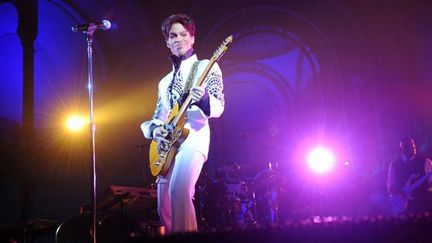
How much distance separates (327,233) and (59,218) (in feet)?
24.9

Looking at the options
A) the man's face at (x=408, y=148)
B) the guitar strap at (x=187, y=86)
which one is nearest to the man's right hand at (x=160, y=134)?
the guitar strap at (x=187, y=86)

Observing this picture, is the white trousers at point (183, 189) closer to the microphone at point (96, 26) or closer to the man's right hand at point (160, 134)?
the man's right hand at point (160, 134)

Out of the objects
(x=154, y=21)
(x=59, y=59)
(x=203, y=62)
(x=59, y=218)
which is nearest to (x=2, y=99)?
(x=59, y=59)

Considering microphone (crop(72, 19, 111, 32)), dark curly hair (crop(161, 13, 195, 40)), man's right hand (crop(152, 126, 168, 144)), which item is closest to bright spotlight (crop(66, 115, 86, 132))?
microphone (crop(72, 19, 111, 32))

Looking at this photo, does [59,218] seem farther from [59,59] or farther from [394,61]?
[394,61]

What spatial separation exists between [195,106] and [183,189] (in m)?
0.62

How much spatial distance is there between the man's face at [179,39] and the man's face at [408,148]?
4305 mm

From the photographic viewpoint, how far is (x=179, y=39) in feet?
11.8

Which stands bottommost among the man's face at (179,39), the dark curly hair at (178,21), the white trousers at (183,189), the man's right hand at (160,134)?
the white trousers at (183,189)

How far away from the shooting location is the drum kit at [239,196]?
876 centimetres

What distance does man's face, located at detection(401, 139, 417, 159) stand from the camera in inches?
255

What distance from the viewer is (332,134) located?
448 inches

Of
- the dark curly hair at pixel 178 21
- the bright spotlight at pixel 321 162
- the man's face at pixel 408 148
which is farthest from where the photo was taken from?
the bright spotlight at pixel 321 162

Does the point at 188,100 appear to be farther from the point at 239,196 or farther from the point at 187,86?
the point at 239,196
